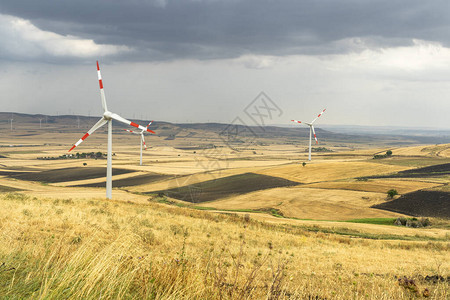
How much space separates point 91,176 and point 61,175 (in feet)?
30.9

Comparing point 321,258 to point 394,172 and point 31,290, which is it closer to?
point 31,290

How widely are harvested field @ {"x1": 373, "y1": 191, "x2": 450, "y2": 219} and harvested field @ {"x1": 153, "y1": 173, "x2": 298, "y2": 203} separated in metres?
27.0

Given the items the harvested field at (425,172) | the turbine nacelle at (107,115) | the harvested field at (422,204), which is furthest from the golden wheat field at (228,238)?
the turbine nacelle at (107,115)

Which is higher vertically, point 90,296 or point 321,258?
point 90,296

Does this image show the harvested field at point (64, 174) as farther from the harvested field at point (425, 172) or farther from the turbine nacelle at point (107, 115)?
the harvested field at point (425, 172)

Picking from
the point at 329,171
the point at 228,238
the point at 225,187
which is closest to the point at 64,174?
the point at 225,187

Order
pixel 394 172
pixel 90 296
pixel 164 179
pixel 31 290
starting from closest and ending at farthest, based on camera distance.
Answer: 1. pixel 90 296
2. pixel 31 290
3. pixel 394 172
4. pixel 164 179

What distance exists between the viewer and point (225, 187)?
82.1m

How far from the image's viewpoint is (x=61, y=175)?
105750 millimetres

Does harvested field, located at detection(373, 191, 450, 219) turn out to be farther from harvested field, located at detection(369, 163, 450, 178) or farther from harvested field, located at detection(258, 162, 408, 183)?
harvested field, located at detection(258, 162, 408, 183)

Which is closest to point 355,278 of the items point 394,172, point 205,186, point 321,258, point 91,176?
point 321,258

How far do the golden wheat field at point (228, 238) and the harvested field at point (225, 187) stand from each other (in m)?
0.27

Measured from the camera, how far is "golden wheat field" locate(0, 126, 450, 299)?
6.15m

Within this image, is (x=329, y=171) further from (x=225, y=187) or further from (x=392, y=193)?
(x=392, y=193)
